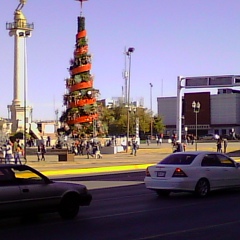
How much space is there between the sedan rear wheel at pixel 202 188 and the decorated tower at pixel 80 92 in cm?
5289

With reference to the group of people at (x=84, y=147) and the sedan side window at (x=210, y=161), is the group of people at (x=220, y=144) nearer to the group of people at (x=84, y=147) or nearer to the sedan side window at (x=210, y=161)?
the group of people at (x=84, y=147)

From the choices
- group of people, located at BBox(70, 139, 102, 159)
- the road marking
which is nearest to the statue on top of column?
group of people, located at BBox(70, 139, 102, 159)

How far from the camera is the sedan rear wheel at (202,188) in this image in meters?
17.6

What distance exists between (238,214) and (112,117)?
104559 mm

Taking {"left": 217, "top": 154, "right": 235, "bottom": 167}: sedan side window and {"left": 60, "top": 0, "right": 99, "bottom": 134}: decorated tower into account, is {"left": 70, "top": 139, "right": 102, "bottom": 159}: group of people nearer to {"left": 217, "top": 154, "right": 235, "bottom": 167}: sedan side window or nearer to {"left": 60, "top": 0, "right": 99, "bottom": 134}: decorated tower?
{"left": 60, "top": 0, "right": 99, "bottom": 134}: decorated tower

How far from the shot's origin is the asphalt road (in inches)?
432

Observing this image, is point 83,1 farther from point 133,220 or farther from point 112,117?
point 133,220

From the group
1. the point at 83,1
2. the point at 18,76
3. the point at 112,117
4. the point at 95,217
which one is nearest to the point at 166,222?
the point at 95,217

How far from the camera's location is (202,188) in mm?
17797

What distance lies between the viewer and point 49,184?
505 inches

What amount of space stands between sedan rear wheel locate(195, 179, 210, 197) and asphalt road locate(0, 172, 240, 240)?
0.22 metres

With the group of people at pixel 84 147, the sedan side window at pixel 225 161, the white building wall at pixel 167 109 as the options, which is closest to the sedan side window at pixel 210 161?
the sedan side window at pixel 225 161

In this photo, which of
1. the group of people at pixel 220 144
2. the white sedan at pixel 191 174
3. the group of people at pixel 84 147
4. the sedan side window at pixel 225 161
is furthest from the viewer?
the group of people at pixel 220 144

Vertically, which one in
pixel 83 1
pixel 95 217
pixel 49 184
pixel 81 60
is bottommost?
pixel 95 217
